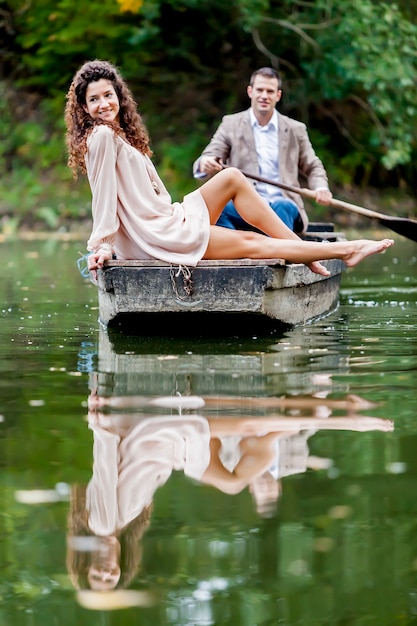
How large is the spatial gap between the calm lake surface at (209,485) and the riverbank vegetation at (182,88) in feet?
44.4

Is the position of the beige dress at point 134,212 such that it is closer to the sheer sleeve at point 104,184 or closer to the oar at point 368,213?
the sheer sleeve at point 104,184

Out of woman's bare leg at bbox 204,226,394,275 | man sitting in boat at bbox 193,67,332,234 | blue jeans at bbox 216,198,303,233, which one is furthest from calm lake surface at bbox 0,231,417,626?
man sitting in boat at bbox 193,67,332,234

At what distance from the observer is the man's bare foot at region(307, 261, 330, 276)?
7.09 meters

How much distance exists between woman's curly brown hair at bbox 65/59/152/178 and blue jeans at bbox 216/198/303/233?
1057 mm

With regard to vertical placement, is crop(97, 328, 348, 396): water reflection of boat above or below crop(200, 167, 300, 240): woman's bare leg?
below

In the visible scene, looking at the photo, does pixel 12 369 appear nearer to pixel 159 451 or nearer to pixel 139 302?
pixel 139 302

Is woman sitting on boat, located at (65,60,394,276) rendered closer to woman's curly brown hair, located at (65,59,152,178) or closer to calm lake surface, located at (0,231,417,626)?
woman's curly brown hair, located at (65,59,152,178)

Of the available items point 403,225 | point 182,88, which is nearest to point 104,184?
point 403,225

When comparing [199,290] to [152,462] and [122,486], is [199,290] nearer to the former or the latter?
[152,462]

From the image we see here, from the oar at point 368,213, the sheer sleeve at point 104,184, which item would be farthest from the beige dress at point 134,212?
the oar at point 368,213

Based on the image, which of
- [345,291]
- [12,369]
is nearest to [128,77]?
[345,291]

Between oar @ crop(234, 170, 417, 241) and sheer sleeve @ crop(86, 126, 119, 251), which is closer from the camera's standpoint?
sheer sleeve @ crop(86, 126, 119, 251)

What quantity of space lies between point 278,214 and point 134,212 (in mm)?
1626

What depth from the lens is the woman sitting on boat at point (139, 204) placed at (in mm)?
6695
